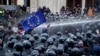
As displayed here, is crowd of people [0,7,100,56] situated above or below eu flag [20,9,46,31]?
below

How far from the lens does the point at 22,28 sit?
23.1m

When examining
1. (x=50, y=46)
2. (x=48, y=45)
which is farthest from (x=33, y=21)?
(x=50, y=46)

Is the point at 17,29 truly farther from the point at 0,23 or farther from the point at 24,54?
the point at 24,54

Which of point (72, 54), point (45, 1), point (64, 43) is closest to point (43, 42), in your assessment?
point (64, 43)

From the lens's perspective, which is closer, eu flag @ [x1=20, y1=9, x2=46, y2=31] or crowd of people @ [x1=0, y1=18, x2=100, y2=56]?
crowd of people @ [x1=0, y1=18, x2=100, y2=56]

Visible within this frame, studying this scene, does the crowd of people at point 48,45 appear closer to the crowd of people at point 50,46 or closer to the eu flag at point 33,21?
the crowd of people at point 50,46

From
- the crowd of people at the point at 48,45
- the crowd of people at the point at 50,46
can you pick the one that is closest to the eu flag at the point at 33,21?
the crowd of people at the point at 48,45

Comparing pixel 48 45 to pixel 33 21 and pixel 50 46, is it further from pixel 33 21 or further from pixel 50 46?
pixel 33 21

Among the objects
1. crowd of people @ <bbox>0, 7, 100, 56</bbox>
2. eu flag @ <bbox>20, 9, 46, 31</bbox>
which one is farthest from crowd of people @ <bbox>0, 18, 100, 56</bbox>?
eu flag @ <bbox>20, 9, 46, 31</bbox>

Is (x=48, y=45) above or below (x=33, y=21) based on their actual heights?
below

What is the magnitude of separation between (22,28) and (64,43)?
3.94 metres

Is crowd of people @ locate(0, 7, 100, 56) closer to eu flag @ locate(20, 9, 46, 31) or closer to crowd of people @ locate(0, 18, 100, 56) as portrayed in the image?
crowd of people @ locate(0, 18, 100, 56)

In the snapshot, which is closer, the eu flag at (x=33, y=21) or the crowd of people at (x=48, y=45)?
the crowd of people at (x=48, y=45)

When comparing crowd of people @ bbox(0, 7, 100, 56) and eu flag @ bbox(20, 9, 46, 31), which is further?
eu flag @ bbox(20, 9, 46, 31)
